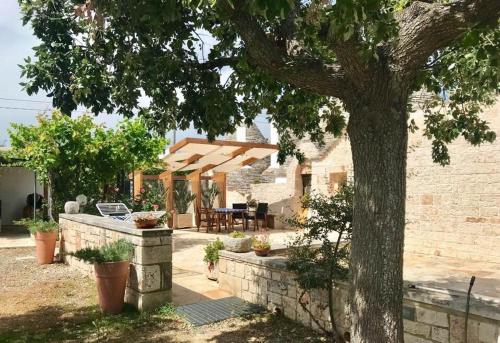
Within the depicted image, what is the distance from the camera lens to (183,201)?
15.7 meters

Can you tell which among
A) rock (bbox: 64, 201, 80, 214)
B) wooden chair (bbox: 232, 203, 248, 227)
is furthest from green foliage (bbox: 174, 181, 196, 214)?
rock (bbox: 64, 201, 80, 214)

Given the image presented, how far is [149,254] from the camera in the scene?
17.5 feet

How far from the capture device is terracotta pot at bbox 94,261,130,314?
515 centimetres

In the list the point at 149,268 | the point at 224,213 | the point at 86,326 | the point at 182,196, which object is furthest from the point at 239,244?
the point at 182,196

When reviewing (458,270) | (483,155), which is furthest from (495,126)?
(458,270)

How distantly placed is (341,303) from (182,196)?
11835 mm

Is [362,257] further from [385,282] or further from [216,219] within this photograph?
[216,219]

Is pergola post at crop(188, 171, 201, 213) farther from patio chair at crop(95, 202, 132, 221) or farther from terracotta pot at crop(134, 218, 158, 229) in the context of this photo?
terracotta pot at crop(134, 218, 158, 229)

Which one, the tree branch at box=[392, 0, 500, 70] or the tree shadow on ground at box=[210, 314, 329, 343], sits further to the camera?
the tree shadow on ground at box=[210, 314, 329, 343]

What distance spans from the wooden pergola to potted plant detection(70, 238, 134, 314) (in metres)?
6.78

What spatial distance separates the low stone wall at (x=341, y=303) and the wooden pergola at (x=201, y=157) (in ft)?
21.5

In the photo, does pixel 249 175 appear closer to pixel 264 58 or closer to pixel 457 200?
pixel 457 200

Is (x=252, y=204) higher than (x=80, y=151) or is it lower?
lower

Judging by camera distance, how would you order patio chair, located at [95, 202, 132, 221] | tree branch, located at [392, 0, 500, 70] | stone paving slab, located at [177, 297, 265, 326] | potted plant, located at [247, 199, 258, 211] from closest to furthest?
tree branch, located at [392, 0, 500, 70] → stone paving slab, located at [177, 297, 265, 326] → patio chair, located at [95, 202, 132, 221] → potted plant, located at [247, 199, 258, 211]
